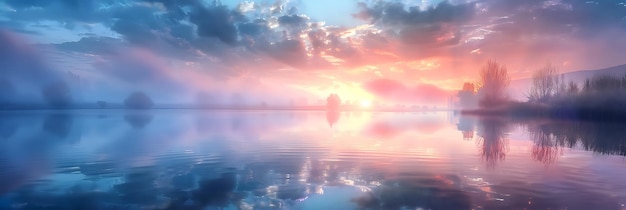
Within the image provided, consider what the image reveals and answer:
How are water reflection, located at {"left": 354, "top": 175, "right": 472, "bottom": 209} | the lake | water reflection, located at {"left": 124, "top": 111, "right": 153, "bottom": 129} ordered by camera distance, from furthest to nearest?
water reflection, located at {"left": 124, "top": 111, "right": 153, "bottom": 129}, the lake, water reflection, located at {"left": 354, "top": 175, "right": 472, "bottom": 209}

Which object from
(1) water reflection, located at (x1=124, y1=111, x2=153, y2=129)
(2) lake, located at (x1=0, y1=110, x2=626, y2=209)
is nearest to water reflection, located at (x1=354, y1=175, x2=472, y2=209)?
(2) lake, located at (x1=0, y1=110, x2=626, y2=209)

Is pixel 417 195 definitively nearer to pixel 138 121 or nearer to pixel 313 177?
pixel 313 177

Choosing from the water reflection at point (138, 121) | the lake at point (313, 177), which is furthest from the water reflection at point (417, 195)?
the water reflection at point (138, 121)

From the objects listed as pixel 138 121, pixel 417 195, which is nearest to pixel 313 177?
pixel 417 195

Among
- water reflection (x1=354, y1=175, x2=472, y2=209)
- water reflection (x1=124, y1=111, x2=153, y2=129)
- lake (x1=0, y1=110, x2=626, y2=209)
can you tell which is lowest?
water reflection (x1=354, y1=175, x2=472, y2=209)

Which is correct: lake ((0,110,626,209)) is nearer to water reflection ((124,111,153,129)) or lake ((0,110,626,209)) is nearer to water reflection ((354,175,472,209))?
water reflection ((354,175,472,209))

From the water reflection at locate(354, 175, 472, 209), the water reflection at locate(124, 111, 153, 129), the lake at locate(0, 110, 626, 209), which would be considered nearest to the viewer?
A: the water reflection at locate(354, 175, 472, 209)

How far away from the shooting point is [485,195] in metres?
17.0

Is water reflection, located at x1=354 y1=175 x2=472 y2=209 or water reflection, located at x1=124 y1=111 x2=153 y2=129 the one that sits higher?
water reflection, located at x1=124 y1=111 x2=153 y2=129

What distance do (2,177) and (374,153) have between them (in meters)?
25.5

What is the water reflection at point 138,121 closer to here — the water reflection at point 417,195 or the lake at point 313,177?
the lake at point 313,177

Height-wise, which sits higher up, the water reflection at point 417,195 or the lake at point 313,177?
the lake at point 313,177

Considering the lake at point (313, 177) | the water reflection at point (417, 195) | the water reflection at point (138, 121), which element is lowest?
the water reflection at point (417, 195)

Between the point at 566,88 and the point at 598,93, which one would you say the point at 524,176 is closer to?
the point at 598,93
